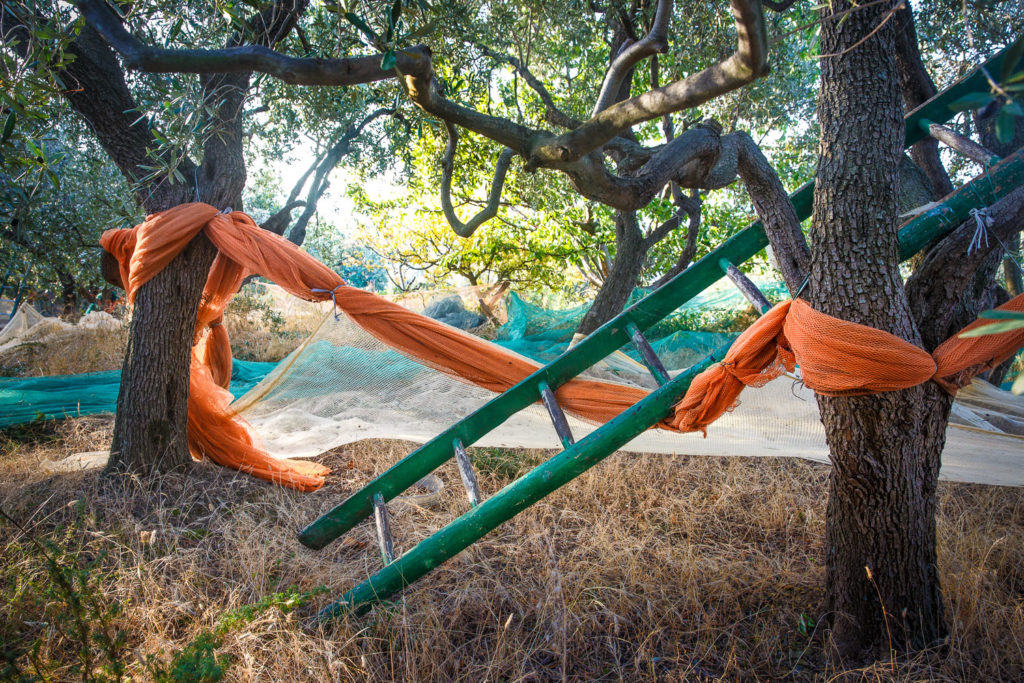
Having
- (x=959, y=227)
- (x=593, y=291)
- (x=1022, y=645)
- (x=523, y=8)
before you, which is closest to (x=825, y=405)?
(x=959, y=227)

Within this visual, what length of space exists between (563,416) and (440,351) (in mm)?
775

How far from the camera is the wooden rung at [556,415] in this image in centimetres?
201

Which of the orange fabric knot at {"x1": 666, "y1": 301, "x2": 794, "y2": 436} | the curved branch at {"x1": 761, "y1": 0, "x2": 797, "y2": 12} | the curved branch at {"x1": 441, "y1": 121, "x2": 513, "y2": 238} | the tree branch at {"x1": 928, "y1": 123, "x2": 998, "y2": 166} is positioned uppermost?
the curved branch at {"x1": 761, "y1": 0, "x2": 797, "y2": 12}

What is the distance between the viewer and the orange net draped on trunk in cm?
155

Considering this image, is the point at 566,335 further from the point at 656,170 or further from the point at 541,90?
the point at 656,170

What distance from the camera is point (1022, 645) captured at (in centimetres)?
177

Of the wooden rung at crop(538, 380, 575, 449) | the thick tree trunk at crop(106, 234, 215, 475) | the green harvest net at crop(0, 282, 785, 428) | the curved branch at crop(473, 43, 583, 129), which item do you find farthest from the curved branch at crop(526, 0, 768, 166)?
the curved branch at crop(473, 43, 583, 129)

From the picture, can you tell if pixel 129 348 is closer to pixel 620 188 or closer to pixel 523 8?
pixel 620 188

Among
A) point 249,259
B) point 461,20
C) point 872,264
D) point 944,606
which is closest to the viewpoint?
point 872,264

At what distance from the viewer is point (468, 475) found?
6.88ft

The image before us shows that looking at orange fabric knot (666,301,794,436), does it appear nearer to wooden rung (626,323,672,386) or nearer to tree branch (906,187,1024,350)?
wooden rung (626,323,672,386)

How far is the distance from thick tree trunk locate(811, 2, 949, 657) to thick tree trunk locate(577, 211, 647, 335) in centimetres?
351

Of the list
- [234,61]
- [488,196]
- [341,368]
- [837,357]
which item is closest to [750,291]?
[837,357]

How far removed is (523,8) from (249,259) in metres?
2.84
